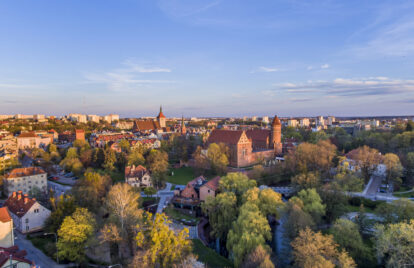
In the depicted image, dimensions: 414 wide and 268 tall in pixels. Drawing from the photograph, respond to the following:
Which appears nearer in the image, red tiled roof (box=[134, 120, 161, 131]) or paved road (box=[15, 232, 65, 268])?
paved road (box=[15, 232, 65, 268])

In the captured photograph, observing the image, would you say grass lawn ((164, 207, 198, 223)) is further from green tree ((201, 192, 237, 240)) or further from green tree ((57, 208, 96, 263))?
green tree ((57, 208, 96, 263))

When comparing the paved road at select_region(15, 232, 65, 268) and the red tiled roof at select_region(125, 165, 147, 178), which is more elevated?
the red tiled roof at select_region(125, 165, 147, 178)

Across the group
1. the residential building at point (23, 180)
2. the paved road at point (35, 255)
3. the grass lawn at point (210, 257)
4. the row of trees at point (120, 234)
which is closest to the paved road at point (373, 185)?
the grass lawn at point (210, 257)

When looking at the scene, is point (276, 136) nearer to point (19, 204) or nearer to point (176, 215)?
point (176, 215)

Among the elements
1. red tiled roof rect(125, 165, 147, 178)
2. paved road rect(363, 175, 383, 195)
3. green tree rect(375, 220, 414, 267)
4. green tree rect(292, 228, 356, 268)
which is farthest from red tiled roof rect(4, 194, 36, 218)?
paved road rect(363, 175, 383, 195)

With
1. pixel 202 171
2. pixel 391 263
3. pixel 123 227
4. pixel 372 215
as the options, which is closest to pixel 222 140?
pixel 202 171

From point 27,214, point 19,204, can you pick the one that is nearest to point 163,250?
point 27,214

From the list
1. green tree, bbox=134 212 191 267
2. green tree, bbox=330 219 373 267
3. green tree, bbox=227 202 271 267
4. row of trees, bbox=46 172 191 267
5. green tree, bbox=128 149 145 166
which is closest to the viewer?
green tree, bbox=134 212 191 267

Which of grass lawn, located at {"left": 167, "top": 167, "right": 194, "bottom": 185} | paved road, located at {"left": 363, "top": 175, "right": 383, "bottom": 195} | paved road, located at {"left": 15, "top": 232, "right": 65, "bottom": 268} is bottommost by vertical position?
paved road, located at {"left": 15, "top": 232, "right": 65, "bottom": 268}
